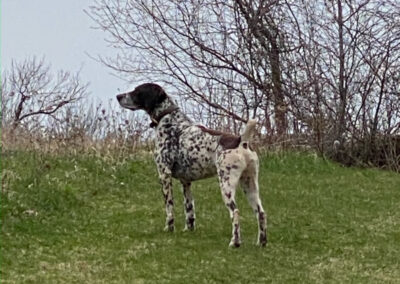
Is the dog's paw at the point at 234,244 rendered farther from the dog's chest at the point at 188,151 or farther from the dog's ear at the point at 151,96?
the dog's ear at the point at 151,96

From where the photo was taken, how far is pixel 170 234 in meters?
8.45

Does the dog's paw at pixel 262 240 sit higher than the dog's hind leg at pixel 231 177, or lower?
lower

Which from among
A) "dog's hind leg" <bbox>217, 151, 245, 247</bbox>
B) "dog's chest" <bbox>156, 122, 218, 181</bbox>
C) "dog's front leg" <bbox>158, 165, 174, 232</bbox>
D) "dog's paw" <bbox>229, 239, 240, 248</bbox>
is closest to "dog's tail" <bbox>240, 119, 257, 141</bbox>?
"dog's hind leg" <bbox>217, 151, 245, 247</bbox>

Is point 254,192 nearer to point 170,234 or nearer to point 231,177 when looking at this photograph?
point 231,177

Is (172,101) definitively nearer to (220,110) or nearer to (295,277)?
(295,277)

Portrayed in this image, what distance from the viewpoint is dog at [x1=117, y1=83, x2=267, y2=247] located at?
7820mm

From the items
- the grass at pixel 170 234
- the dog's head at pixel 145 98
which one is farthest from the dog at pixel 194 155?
the grass at pixel 170 234

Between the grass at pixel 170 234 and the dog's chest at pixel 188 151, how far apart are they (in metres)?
0.64

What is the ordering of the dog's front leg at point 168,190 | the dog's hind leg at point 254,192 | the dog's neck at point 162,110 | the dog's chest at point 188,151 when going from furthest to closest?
the dog's neck at point 162,110, the dog's front leg at point 168,190, the dog's chest at point 188,151, the dog's hind leg at point 254,192

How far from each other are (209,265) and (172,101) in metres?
2.33

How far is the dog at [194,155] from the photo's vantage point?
782 cm

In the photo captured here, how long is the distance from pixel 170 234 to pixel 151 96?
146 centimetres

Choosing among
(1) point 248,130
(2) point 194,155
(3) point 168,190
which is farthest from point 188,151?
(1) point 248,130

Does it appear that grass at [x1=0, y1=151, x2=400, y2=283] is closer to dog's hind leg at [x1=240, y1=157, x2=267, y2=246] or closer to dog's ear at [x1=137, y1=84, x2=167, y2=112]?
dog's hind leg at [x1=240, y1=157, x2=267, y2=246]
